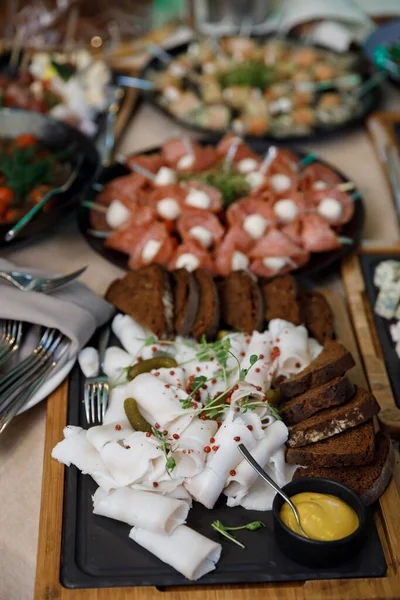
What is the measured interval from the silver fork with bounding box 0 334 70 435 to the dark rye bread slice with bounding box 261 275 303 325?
0.63m

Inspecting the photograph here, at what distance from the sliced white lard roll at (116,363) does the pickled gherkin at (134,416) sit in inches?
6.1

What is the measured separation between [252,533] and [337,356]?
1.71 feet

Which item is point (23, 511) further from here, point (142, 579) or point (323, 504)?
point (323, 504)

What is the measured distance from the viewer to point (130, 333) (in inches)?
80.7

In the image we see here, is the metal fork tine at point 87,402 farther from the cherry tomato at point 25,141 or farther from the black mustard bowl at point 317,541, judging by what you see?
the cherry tomato at point 25,141

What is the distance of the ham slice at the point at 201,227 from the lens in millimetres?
2414

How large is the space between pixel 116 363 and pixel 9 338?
1.06ft

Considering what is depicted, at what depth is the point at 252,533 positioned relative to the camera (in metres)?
1.59

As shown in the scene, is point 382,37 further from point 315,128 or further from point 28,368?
point 28,368

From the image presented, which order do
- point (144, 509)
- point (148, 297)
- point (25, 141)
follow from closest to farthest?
point (144, 509) < point (148, 297) < point (25, 141)

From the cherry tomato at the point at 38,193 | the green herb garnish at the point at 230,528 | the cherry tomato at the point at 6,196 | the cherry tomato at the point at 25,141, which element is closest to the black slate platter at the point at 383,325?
the green herb garnish at the point at 230,528

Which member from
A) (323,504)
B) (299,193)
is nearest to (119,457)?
(323,504)

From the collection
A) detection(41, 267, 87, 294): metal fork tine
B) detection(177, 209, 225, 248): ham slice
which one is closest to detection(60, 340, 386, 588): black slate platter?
detection(41, 267, 87, 294): metal fork tine

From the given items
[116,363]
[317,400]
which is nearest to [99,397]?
[116,363]
